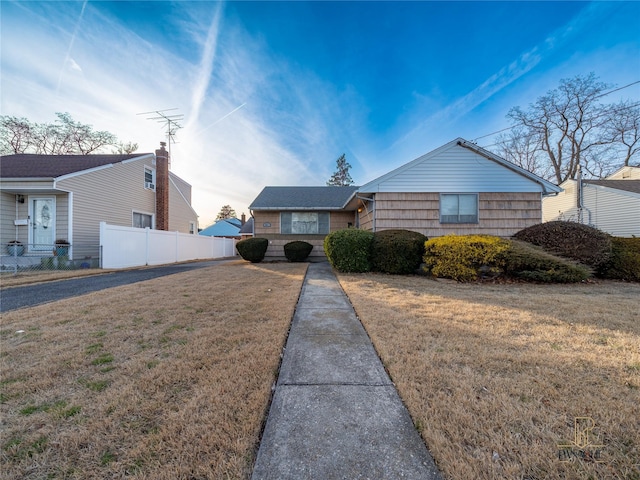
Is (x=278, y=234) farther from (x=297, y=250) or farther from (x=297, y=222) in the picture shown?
(x=297, y=250)

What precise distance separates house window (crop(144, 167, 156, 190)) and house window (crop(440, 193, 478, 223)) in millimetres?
16081

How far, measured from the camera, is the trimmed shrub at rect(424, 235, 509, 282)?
689 cm

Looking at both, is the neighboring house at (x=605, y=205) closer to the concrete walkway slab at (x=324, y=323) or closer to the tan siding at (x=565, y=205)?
the tan siding at (x=565, y=205)

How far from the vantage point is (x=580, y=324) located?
342cm

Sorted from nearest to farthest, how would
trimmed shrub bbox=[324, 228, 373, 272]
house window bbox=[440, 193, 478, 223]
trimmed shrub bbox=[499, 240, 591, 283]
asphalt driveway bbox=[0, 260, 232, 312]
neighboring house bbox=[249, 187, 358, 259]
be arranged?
asphalt driveway bbox=[0, 260, 232, 312] < trimmed shrub bbox=[499, 240, 591, 283] < trimmed shrub bbox=[324, 228, 373, 272] < house window bbox=[440, 193, 478, 223] < neighboring house bbox=[249, 187, 358, 259]

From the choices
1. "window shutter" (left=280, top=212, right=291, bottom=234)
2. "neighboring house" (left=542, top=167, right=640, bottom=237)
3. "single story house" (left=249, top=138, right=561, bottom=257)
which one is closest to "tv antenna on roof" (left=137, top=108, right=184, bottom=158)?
"window shutter" (left=280, top=212, right=291, bottom=234)

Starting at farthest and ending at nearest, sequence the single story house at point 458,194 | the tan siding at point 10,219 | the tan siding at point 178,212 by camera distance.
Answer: the tan siding at point 178,212 < the tan siding at point 10,219 < the single story house at point 458,194

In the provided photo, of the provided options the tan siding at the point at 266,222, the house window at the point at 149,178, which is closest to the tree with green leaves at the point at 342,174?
the tan siding at the point at 266,222

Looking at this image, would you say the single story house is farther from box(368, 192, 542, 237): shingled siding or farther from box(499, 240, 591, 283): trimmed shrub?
box(499, 240, 591, 283): trimmed shrub

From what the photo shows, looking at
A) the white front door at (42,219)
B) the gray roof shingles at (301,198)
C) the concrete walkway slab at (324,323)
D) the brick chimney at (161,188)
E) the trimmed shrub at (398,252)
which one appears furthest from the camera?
the brick chimney at (161,188)

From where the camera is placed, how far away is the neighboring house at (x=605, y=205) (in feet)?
43.6

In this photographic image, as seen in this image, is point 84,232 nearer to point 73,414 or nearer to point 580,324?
point 73,414

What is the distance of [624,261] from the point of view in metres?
7.02

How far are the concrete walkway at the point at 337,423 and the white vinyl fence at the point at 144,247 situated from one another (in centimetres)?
1036
